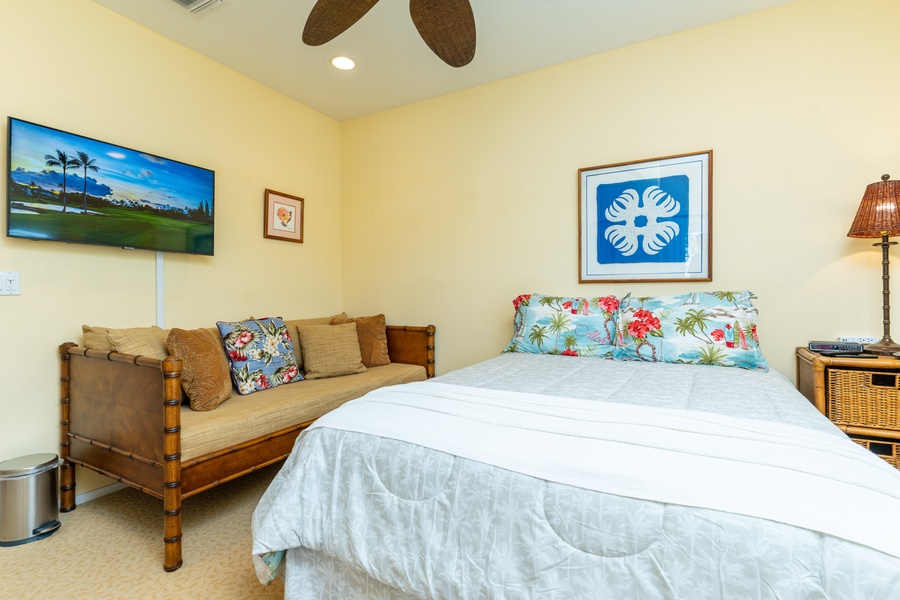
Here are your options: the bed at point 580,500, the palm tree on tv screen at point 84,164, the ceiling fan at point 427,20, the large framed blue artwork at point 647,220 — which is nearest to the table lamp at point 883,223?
the large framed blue artwork at point 647,220

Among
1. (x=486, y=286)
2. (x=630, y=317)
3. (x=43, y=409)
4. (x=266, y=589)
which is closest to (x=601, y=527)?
(x=266, y=589)

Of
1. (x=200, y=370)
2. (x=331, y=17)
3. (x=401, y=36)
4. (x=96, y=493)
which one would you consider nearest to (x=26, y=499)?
(x=96, y=493)

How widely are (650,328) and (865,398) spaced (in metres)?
0.93

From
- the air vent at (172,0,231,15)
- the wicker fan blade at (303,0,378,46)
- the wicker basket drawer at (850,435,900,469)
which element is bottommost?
the wicker basket drawer at (850,435,900,469)

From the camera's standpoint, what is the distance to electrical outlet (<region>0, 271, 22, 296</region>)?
2008 millimetres

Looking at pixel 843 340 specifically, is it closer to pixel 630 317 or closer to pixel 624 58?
pixel 630 317

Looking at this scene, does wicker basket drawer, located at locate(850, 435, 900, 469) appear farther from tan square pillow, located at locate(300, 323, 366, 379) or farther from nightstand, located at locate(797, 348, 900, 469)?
tan square pillow, located at locate(300, 323, 366, 379)

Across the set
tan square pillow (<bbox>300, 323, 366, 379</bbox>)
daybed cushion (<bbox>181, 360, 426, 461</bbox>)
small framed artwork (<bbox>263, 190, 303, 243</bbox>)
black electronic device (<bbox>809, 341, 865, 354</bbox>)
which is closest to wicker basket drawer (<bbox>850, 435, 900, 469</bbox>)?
black electronic device (<bbox>809, 341, 865, 354</bbox>)

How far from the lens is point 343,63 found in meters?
2.91

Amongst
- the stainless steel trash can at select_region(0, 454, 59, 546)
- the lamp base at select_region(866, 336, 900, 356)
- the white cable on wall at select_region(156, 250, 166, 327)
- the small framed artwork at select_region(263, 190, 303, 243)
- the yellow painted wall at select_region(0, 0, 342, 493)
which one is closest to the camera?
the stainless steel trash can at select_region(0, 454, 59, 546)

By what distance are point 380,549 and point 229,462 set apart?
121 centimetres

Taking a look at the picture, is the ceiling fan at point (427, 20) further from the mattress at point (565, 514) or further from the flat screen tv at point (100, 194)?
the mattress at point (565, 514)

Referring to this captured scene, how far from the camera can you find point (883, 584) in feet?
2.14

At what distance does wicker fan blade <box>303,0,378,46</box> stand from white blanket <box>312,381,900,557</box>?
5.29 feet
